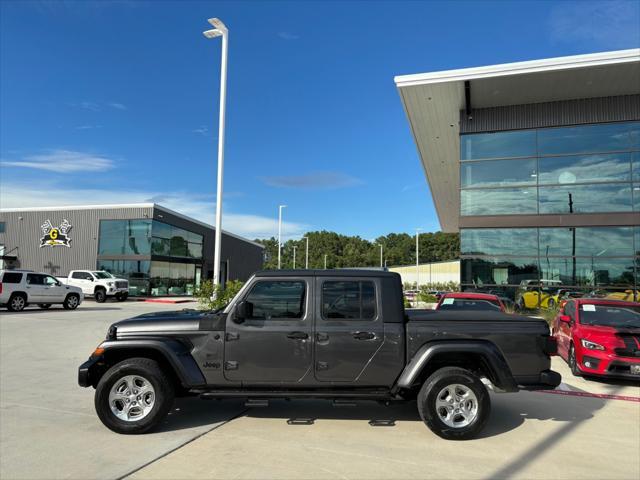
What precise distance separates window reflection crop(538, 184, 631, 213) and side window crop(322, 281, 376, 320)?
17.2 meters

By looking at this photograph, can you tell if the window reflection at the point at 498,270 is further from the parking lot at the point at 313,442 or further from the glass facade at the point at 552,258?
the parking lot at the point at 313,442

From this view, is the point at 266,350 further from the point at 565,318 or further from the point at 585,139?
the point at 585,139

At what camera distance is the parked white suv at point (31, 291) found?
64.5ft

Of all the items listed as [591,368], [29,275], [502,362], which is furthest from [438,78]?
[29,275]

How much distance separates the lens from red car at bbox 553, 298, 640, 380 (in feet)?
25.5

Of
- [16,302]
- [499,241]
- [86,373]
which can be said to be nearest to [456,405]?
[86,373]

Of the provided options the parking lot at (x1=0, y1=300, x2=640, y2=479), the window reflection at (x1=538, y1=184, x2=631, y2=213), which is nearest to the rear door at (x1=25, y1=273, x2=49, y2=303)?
the parking lot at (x1=0, y1=300, x2=640, y2=479)

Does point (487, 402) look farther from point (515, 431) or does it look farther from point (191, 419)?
point (191, 419)

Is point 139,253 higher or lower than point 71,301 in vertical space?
higher

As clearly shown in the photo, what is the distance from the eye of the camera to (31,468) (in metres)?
4.02

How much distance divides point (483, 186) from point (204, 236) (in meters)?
29.8

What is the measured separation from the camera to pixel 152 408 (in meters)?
4.95

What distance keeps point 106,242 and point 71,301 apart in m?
14.5

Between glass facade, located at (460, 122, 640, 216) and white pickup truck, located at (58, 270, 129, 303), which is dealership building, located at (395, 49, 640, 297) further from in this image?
white pickup truck, located at (58, 270, 129, 303)
